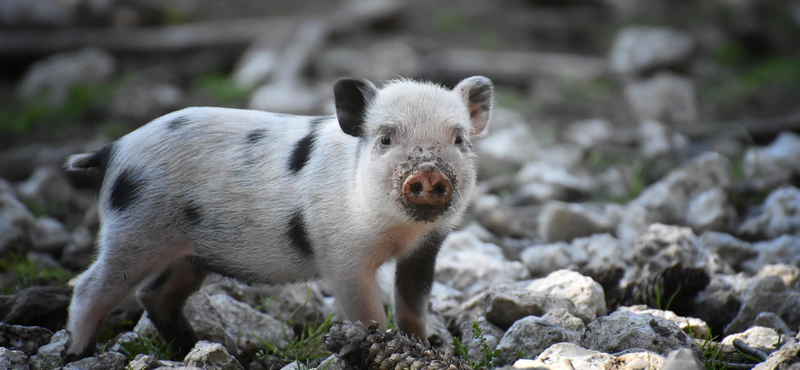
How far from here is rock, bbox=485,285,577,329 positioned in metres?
3.90

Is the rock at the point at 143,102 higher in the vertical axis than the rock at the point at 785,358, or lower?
lower

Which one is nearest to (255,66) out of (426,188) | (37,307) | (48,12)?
(48,12)

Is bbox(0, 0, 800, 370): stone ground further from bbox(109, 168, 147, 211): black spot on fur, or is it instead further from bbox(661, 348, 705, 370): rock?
bbox(109, 168, 147, 211): black spot on fur

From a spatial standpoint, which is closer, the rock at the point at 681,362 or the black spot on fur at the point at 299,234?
the rock at the point at 681,362

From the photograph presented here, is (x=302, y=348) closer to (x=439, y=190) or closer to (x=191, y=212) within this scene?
(x=191, y=212)

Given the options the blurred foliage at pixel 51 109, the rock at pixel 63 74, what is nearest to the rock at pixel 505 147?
the blurred foliage at pixel 51 109

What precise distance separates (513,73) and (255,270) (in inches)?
288

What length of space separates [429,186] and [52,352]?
213cm

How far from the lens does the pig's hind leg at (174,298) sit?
411 centimetres

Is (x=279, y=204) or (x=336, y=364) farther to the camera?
(x=279, y=204)

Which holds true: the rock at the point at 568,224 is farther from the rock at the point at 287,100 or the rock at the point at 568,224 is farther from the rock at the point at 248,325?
the rock at the point at 287,100

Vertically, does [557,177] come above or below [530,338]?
below

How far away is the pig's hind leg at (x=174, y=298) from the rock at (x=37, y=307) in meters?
0.44

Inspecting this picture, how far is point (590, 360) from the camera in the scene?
3023mm
